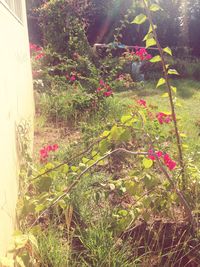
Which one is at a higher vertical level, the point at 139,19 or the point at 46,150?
the point at 139,19

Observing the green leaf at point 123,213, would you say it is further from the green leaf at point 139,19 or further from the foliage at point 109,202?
the green leaf at point 139,19

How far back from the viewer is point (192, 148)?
→ 4.30 m

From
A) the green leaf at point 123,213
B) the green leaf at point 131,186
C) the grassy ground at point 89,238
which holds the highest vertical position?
the green leaf at point 131,186

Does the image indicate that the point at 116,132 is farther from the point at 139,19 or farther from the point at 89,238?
the point at 89,238

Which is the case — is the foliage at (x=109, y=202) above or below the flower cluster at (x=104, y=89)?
below

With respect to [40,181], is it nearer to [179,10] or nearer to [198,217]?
[198,217]

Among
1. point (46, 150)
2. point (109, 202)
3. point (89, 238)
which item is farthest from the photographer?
point (46, 150)

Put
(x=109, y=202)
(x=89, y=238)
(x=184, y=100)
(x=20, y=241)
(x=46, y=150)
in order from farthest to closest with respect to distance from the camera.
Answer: (x=184, y=100) < (x=46, y=150) < (x=109, y=202) < (x=89, y=238) < (x=20, y=241)

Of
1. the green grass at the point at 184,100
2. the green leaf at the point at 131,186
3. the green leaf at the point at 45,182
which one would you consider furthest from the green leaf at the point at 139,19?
the green grass at the point at 184,100

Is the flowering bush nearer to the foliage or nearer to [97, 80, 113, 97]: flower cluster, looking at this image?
the foliage

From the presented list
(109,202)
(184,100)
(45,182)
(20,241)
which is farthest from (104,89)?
(20,241)

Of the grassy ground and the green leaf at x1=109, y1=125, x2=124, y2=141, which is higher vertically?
the green leaf at x1=109, y1=125, x2=124, y2=141

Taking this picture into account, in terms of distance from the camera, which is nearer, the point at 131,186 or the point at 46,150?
the point at 131,186

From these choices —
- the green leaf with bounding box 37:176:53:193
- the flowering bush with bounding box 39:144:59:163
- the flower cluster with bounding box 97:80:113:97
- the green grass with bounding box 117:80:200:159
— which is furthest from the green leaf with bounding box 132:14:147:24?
the flower cluster with bounding box 97:80:113:97
